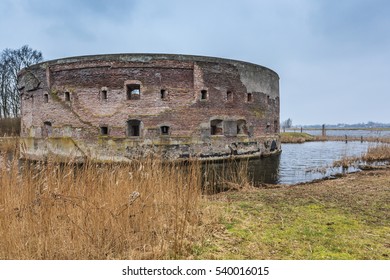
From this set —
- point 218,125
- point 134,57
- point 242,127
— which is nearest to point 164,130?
point 218,125

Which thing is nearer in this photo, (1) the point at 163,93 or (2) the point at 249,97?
(1) the point at 163,93

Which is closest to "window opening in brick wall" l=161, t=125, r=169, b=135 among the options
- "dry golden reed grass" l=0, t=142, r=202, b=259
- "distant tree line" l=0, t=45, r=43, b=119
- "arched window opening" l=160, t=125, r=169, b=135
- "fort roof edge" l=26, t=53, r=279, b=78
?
"arched window opening" l=160, t=125, r=169, b=135

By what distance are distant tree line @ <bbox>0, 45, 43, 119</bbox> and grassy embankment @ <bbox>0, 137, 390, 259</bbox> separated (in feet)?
85.6

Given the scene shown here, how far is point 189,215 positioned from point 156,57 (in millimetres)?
10683

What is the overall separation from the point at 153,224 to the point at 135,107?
1033 centimetres

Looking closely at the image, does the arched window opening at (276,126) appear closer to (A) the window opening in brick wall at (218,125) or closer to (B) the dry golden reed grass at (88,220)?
(A) the window opening in brick wall at (218,125)

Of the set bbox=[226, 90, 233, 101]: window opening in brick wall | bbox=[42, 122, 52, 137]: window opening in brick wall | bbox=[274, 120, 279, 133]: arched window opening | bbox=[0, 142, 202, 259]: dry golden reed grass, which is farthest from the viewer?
bbox=[274, 120, 279, 133]: arched window opening

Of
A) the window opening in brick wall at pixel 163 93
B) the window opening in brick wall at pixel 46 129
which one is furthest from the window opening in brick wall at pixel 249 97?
the window opening in brick wall at pixel 46 129

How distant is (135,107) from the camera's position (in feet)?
42.3

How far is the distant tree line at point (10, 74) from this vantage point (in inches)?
961

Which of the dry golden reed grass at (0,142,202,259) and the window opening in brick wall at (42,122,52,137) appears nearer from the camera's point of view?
the dry golden reed grass at (0,142,202,259)

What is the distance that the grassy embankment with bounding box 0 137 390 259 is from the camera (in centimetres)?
269

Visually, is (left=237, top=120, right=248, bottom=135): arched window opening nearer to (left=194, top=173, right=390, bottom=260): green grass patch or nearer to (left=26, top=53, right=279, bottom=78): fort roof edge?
(left=26, top=53, right=279, bottom=78): fort roof edge

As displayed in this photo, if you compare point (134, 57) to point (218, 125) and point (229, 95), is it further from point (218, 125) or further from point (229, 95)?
point (218, 125)
